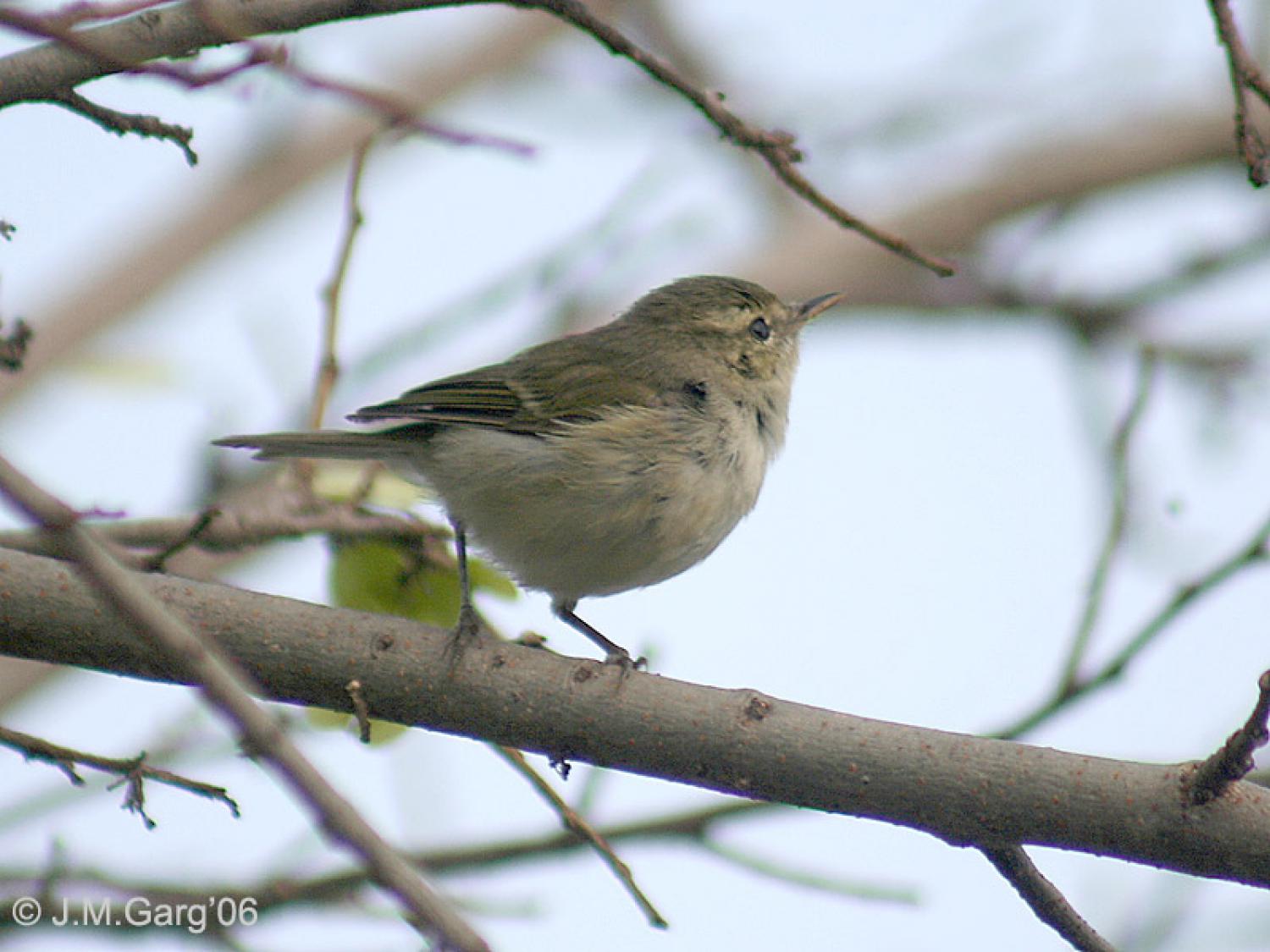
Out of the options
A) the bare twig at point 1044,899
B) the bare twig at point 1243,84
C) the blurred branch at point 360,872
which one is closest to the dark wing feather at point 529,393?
the blurred branch at point 360,872

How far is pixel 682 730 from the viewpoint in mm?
2816

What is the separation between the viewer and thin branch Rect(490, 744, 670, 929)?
2.81 metres

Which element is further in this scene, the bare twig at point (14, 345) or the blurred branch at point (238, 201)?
the blurred branch at point (238, 201)

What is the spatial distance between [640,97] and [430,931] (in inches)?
325

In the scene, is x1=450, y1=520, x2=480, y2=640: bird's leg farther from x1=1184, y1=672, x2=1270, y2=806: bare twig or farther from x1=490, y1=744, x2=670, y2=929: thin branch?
x1=1184, y1=672, x2=1270, y2=806: bare twig

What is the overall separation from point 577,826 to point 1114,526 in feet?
5.00

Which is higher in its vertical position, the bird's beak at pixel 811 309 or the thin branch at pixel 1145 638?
the bird's beak at pixel 811 309

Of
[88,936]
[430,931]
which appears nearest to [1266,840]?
[430,931]

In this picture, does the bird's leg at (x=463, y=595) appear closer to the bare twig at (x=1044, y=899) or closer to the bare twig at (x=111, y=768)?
the bare twig at (x=111, y=768)

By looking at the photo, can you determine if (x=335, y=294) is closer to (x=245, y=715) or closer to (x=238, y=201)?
(x=245, y=715)

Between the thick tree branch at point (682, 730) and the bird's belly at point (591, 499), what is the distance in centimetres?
122

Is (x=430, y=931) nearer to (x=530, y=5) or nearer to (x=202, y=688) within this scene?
(x=202, y=688)

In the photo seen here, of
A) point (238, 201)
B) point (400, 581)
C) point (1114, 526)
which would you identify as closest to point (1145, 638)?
point (1114, 526)

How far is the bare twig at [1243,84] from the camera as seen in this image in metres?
2.53
